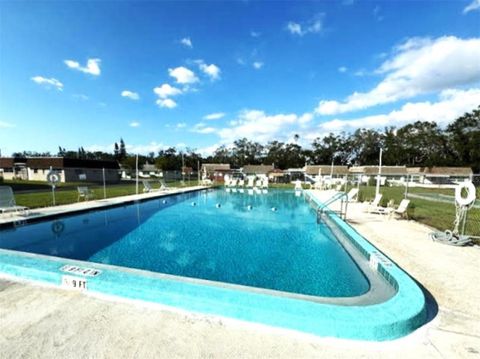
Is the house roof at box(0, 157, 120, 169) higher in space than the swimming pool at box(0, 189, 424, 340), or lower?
higher

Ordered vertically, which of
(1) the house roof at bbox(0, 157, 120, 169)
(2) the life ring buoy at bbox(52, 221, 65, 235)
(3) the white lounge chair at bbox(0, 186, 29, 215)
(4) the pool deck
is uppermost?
(1) the house roof at bbox(0, 157, 120, 169)

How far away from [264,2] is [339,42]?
6139 millimetres

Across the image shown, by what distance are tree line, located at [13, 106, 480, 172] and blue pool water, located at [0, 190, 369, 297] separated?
3560 centimetres

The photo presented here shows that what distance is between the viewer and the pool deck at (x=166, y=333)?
89.7 inches

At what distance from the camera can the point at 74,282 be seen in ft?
11.2

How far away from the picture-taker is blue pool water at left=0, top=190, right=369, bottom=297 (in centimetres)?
473

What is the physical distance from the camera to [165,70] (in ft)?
66.9

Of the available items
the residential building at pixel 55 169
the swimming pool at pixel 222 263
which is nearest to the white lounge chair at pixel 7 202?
the swimming pool at pixel 222 263

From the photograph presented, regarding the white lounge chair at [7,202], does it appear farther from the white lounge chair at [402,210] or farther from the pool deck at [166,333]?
the white lounge chair at [402,210]

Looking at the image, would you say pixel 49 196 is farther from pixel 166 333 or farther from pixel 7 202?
pixel 166 333

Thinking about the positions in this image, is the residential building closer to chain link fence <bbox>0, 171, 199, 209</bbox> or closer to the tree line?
chain link fence <bbox>0, 171, 199, 209</bbox>

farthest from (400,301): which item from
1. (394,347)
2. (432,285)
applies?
(432,285)

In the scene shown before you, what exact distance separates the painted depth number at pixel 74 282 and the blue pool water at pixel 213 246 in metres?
1.61

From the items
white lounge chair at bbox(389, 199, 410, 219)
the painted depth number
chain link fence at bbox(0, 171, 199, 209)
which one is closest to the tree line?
chain link fence at bbox(0, 171, 199, 209)
